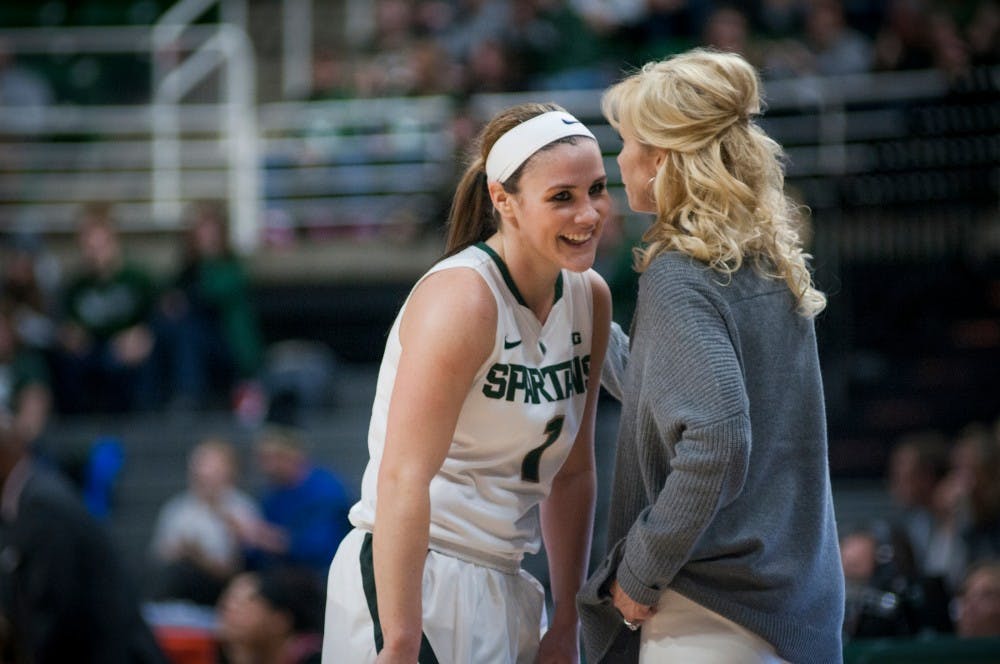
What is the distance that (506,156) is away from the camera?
312cm

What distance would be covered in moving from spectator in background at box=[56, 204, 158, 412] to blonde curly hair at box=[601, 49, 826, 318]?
7966 millimetres

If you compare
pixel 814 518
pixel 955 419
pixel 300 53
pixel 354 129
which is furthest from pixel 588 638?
pixel 300 53

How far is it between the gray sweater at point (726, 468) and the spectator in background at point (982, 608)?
2302 mm

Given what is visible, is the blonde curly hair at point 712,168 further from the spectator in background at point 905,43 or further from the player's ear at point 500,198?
the spectator in background at point 905,43

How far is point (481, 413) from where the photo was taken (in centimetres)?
312

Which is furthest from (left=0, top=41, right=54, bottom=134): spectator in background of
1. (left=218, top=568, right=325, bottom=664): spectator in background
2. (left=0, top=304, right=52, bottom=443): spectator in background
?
(left=218, top=568, right=325, bottom=664): spectator in background

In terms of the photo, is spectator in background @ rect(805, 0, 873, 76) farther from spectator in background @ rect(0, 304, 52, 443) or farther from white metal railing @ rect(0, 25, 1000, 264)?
spectator in background @ rect(0, 304, 52, 443)

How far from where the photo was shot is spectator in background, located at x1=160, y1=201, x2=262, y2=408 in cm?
1040

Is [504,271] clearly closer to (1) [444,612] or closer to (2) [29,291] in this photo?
(1) [444,612]

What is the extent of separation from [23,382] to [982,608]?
258 inches

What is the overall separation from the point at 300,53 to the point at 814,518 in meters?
12.5

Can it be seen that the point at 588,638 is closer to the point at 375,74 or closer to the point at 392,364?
the point at 392,364

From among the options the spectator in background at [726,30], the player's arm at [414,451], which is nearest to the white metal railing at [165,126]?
the spectator in background at [726,30]

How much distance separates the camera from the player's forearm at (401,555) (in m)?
2.99
